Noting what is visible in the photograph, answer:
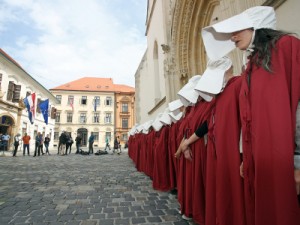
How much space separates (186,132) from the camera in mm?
2957

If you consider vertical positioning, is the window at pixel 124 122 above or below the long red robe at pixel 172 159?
above

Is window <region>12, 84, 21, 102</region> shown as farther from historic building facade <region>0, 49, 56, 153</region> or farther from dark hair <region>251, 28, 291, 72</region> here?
dark hair <region>251, 28, 291, 72</region>

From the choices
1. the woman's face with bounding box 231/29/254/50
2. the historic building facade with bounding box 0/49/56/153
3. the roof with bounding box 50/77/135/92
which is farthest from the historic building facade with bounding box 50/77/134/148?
the woman's face with bounding box 231/29/254/50

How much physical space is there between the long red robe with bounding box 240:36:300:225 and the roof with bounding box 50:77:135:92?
4768 centimetres

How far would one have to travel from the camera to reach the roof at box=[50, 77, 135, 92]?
1855 inches

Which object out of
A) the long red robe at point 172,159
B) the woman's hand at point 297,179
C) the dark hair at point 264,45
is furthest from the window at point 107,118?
the woman's hand at point 297,179

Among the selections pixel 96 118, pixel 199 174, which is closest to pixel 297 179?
pixel 199 174

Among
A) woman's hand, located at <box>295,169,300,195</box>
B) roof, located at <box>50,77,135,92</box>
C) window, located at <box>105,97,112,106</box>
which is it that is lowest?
woman's hand, located at <box>295,169,300,195</box>

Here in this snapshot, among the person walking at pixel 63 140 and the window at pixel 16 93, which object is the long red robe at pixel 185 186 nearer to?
the person walking at pixel 63 140

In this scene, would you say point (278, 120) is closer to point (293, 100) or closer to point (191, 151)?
point (293, 100)

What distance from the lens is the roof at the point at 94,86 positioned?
47.1 m

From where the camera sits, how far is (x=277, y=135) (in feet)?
3.99

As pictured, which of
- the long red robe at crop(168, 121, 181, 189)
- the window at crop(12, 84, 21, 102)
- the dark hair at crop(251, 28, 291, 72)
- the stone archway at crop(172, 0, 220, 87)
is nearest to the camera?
the dark hair at crop(251, 28, 291, 72)

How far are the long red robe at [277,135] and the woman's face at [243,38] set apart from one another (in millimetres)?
211
